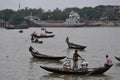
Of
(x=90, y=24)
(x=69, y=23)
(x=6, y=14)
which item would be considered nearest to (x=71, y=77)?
(x=69, y=23)

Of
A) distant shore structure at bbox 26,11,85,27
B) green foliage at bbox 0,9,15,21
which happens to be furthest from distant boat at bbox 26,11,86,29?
green foliage at bbox 0,9,15,21

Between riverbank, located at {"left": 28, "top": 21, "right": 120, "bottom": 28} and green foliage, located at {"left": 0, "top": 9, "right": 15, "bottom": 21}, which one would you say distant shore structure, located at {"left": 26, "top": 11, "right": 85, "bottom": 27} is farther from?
green foliage, located at {"left": 0, "top": 9, "right": 15, "bottom": 21}

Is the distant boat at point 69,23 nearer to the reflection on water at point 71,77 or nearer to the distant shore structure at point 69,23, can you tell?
the distant shore structure at point 69,23

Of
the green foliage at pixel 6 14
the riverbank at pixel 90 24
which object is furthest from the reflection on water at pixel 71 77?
the green foliage at pixel 6 14

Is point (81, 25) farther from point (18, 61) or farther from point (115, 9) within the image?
point (18, 61)

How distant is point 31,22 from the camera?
6511 inches

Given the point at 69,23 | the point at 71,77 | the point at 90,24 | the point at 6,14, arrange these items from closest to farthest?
the point at 71,77
the point at 69,23
the point at 90,24
the point at 6,14

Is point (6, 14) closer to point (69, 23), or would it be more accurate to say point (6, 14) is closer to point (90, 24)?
point (69, 23)

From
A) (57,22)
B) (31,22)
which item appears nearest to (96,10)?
(57,22)

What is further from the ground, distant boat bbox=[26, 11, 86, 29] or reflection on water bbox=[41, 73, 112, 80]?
reflection on water bbox=[41, 73, 112, 80]

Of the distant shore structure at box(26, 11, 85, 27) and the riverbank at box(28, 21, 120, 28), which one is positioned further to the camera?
the riverbank at box(28, 21, 120, 28)

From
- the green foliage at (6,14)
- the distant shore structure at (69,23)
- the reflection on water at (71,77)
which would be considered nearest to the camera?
the reflection on water at (71,77)

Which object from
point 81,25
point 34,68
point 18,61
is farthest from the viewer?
point 81,25

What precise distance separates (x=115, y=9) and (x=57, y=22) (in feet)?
131
